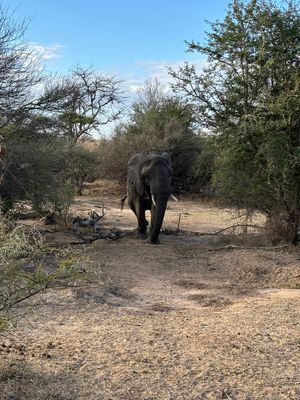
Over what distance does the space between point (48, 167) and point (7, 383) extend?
8954 mm

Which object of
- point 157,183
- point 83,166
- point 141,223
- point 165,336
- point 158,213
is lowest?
point 165,336

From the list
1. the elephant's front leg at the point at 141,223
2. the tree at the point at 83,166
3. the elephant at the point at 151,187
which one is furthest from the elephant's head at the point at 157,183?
the tree at the point at 83,166

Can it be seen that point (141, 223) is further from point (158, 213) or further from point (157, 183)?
point (157, 183)

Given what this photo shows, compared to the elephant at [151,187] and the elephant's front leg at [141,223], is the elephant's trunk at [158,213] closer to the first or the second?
the elephant at [151,187]

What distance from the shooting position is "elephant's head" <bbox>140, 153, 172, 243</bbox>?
506 inches

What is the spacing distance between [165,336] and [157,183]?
23.8ft

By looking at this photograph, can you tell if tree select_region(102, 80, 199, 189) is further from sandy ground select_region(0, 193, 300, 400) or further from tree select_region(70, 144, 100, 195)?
sandy ground select_region(0, 193, 300, 400)

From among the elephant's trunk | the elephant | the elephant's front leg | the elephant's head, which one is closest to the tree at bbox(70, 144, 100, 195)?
the elephant

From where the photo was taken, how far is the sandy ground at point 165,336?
15.0ft

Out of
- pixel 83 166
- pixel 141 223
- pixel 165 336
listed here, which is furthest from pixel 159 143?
pixel 165 336

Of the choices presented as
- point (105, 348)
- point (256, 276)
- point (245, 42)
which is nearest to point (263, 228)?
point (256, 276)

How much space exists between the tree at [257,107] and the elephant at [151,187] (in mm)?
1306

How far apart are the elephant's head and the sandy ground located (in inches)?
85.5

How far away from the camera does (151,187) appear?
13.1m
